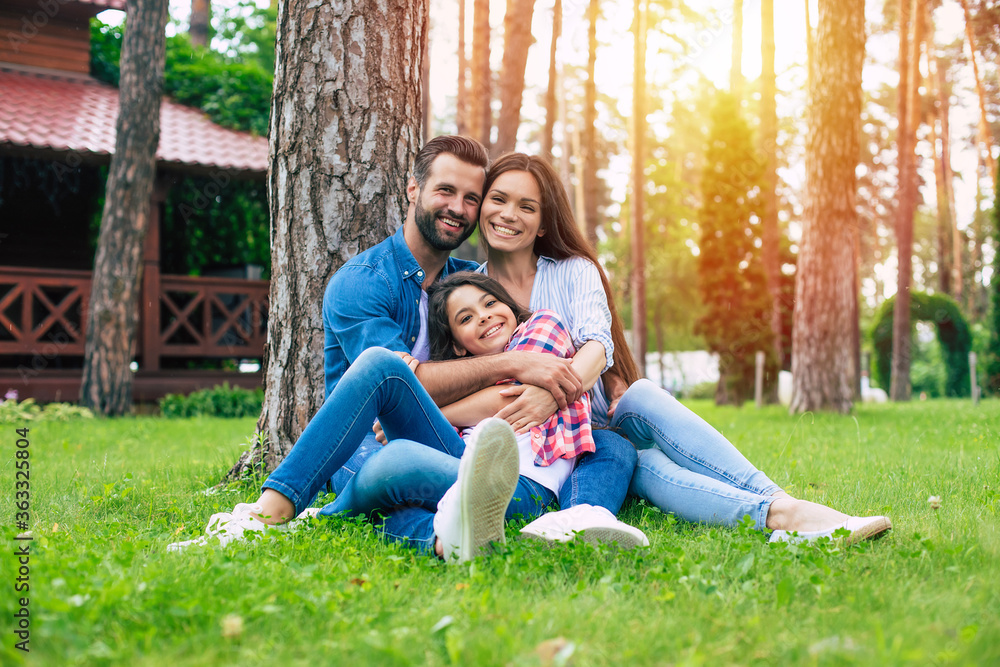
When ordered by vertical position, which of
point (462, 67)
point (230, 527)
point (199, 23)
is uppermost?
point (199, 23)

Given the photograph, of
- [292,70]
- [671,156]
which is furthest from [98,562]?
[671,156]

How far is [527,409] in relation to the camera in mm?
3057

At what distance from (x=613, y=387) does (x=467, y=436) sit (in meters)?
0.81

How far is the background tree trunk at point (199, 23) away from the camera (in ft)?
68.5

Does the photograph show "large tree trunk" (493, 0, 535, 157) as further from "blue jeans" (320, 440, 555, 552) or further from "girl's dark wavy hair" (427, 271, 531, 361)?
"blue jeans" (320, 440, 555, 552)

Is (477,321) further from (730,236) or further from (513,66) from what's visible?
(730,236)

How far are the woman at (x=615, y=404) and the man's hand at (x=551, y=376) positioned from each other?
0.14 feet

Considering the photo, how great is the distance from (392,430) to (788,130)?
29295 mm

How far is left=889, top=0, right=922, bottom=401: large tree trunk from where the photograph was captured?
17125 millimetres

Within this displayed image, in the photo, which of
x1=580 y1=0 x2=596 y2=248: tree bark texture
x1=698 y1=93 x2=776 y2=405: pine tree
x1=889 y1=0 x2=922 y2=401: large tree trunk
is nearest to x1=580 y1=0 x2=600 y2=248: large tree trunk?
x1=580 y1=0 x2=596 y2=248: tree bark texture

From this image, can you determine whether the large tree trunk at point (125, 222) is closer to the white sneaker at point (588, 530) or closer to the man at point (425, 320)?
the man at point (425, 320)

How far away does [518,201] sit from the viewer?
364 centimetres

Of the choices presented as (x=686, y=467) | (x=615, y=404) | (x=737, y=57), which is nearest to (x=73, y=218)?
(x=615, y=404)

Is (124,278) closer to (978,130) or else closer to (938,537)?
(938,537)
